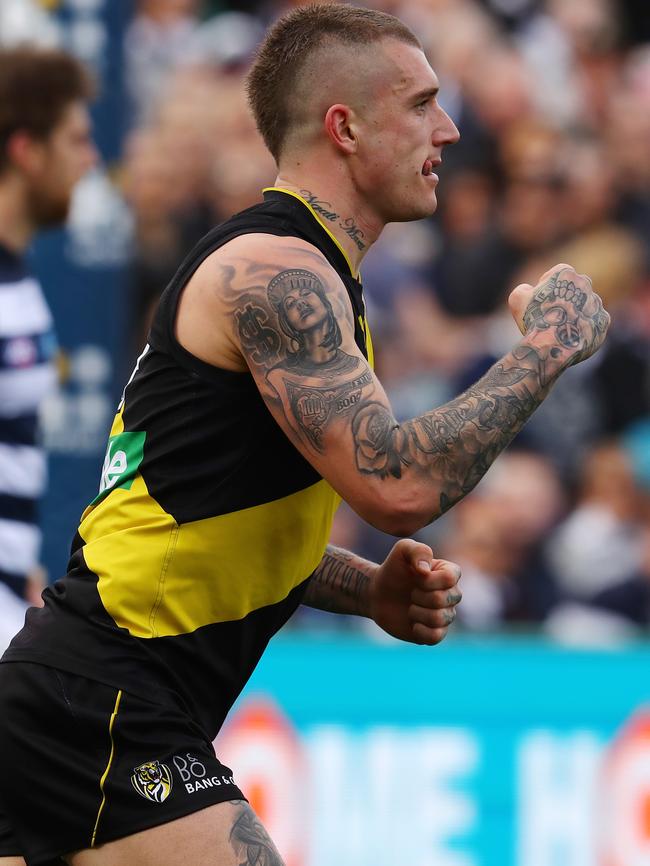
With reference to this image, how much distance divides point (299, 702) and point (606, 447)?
2.09 meters

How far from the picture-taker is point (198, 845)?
3.17 metres

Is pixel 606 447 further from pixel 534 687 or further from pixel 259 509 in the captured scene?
pixel 259 509

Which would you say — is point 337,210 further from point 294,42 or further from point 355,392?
point 355,392

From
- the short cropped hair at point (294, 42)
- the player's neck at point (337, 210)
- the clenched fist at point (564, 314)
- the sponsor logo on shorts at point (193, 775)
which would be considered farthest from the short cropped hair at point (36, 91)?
the sponsor logo on shorts at point (193, 775)

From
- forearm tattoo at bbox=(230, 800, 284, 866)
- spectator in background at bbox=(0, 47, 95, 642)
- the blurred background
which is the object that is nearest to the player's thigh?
forearm tattoo at bbox=(230, 800, 284, 866)

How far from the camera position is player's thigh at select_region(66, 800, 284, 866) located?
3166 mm

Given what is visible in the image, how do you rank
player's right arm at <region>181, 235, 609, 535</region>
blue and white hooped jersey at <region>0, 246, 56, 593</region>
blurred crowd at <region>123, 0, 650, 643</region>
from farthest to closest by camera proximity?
blurred crowd at <region>123, 0, 650, 643</region>, blue and white hooped jersey at <region>0, 246, 56, 593</region>, player's right arm at <region>181, 235, 609, 535</region>

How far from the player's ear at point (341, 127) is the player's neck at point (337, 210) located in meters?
0.09

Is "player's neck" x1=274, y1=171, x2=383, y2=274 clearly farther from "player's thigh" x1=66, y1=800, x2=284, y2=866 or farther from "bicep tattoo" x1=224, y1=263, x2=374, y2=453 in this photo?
"player's thigh" x1=66, y1=800, x2=284, y2=866

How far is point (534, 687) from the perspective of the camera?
6.52 meters

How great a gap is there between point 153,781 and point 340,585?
94 centimetres

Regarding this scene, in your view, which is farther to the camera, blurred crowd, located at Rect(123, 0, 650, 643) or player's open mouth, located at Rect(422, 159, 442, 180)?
blurred crowd, located at Rect(123, 0, 650, 643)

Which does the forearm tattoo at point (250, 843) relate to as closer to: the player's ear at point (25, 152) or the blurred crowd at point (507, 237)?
the player's ear at point (25, 152)

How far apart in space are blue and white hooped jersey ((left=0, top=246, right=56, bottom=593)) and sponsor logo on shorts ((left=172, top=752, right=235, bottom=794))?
2124 millimetres
